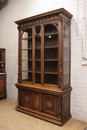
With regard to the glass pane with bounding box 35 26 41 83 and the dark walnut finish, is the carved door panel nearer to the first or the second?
the glass pane with bounding box 35 26 41 83

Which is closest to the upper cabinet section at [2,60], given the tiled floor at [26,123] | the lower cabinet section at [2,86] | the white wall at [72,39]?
the white wall at [72,39]

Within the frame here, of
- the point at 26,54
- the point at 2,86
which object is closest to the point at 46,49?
the point at 26,54

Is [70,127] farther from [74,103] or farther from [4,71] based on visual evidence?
[4,71]

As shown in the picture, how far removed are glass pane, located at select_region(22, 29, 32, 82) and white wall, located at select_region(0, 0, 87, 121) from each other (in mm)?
868

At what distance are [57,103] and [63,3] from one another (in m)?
2.51

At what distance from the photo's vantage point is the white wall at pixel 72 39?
315 centimetres

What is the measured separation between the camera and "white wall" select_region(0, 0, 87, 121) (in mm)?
A: 3148

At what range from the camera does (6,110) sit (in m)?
3.72

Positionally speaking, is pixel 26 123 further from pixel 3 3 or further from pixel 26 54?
pixel 3 3

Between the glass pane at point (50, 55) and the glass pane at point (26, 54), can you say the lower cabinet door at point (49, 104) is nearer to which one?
the glass pane at point (50, 55)

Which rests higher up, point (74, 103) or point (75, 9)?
point (75, 9)

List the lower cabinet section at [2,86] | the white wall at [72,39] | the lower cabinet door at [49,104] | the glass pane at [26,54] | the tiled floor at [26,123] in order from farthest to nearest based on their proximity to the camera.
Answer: the lower cabinet section at [2,86] < the glass pane at [26,54] < the white wall at [72,39] < the lower cabinet door at [49,104] < the tiled floor at [26,123]

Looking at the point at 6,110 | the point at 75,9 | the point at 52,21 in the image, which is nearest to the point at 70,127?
the point at 6,110

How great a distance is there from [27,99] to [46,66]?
104 centimetres
